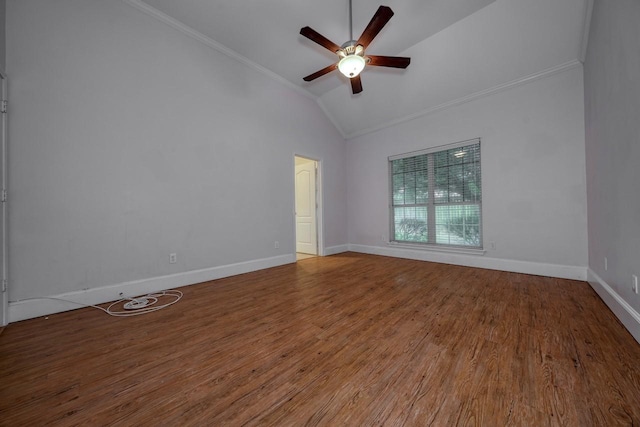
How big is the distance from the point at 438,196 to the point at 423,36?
2.52 meters

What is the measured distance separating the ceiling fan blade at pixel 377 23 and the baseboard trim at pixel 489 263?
3.50m

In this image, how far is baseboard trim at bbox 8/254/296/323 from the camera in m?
2.09

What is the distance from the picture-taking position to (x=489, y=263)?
143 inches

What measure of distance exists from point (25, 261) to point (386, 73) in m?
5.09

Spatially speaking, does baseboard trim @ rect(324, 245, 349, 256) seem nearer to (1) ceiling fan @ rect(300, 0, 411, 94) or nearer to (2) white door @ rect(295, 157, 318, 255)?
(2) white door @ rect(295, 157, 318, 255)

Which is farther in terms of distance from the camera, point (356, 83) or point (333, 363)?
point (356, 83)

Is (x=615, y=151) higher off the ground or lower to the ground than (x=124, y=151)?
lower

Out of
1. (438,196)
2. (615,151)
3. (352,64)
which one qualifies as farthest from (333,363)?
(438,196)

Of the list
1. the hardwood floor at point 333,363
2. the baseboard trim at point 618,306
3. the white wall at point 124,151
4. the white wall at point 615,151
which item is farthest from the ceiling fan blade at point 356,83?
the baseboard trim at point 618,306

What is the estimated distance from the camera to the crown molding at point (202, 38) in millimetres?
2764

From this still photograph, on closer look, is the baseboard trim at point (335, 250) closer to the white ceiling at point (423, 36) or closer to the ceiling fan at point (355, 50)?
the white ceiling at point (423, 36)

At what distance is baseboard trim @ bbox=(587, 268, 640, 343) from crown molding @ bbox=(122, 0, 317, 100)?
500cm

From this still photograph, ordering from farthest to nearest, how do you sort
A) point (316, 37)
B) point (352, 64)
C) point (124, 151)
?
point (124, 151) → point (352, 64) → point (316, 37)

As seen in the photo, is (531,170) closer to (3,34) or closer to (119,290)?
(119,290)
